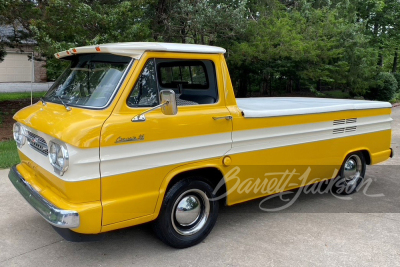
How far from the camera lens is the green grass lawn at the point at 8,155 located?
6.84 m

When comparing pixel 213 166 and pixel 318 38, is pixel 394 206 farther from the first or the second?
pixel 318 38

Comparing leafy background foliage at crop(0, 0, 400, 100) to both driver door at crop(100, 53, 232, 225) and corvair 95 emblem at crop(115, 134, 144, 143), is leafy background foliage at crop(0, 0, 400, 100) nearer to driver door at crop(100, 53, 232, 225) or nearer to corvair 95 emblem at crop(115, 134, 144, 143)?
driver door at crop(100, 53, 232, 225)

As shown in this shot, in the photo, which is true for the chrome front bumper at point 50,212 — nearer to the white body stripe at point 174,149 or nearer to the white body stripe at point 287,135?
the white body stripe at point 174,149

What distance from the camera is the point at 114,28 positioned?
9.11 metres

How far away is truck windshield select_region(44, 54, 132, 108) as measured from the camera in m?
3.53

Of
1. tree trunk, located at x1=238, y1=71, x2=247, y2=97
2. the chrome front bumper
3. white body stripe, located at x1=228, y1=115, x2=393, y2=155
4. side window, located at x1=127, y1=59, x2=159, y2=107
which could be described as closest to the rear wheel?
white body stripe, located at x1=228, y1=115, x2=393, y2=155

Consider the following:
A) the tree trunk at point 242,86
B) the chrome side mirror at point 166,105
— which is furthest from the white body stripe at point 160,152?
the tree trunk at point 242,86

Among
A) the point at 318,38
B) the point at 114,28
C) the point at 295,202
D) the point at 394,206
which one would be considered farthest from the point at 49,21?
the point at 318,38

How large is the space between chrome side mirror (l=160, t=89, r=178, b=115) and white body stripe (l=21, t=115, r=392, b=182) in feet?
0.98

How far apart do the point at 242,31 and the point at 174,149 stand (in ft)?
32.7

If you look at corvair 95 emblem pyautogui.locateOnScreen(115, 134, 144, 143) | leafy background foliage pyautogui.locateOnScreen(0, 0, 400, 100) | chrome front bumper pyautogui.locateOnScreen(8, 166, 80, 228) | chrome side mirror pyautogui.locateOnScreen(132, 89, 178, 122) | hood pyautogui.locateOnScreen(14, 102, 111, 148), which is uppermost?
leafy background foliage pyautogui.locateOnScreen(0, 0, 400, 100)

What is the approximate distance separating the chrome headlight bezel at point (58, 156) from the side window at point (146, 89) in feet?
2.41

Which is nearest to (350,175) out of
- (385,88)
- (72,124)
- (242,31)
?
(72,124)

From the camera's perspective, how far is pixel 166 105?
3.49 m
